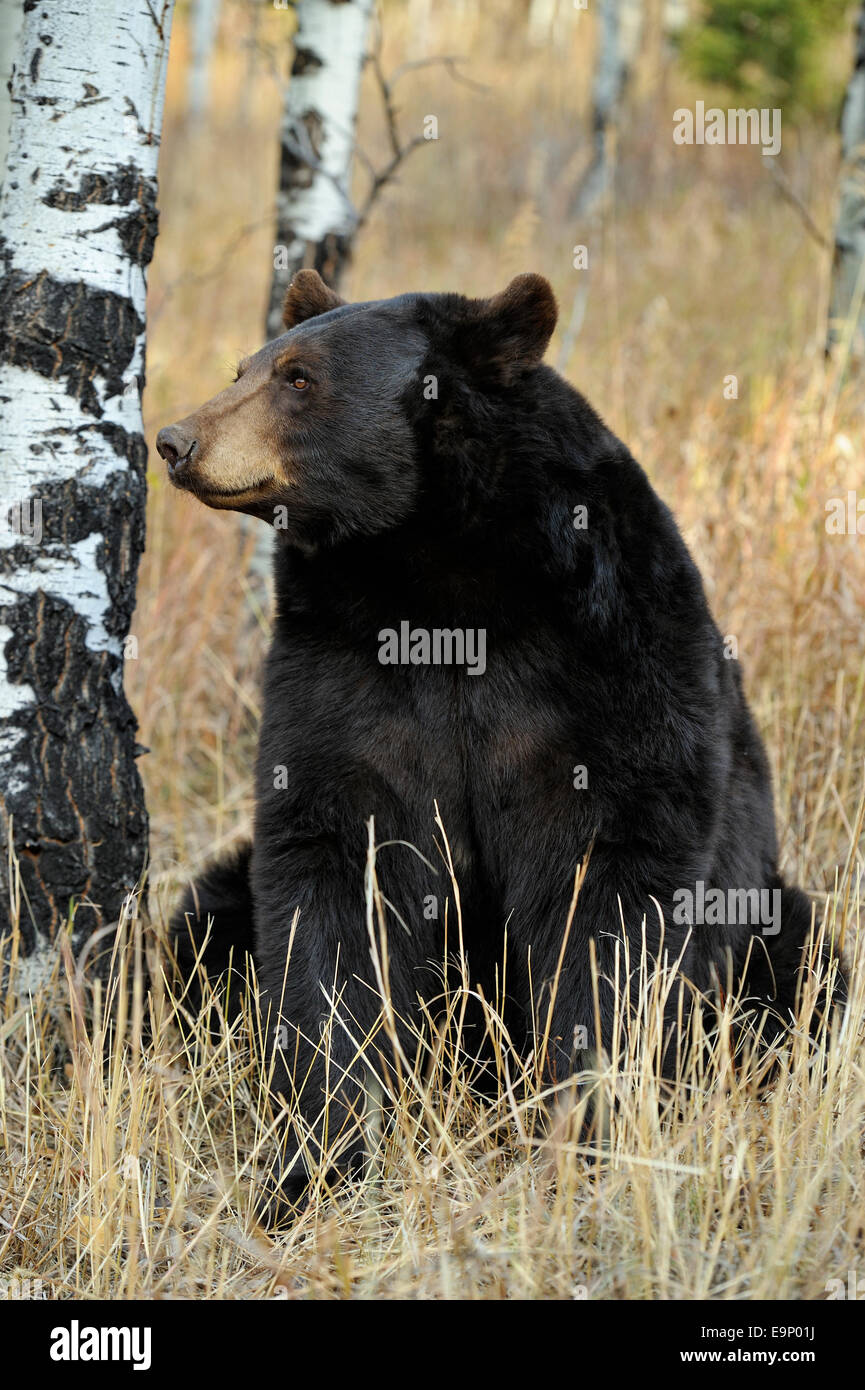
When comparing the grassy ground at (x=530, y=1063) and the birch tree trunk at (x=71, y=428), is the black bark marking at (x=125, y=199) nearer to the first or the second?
the birch tree trunk at (x=71, y=428)

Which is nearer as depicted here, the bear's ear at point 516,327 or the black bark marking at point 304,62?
the bear's ear at point 516,327

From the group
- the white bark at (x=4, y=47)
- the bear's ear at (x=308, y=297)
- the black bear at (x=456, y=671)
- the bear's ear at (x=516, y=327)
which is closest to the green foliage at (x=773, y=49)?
the white bark at (x=4, y=47)

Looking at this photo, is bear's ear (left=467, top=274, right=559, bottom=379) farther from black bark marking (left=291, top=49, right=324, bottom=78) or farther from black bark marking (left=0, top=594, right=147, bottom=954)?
black bark marking (left=291, top=49, right=324, bottom=78)

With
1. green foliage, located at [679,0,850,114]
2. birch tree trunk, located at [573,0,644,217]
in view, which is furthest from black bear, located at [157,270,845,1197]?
green foliage, located at [679,0,850,114]

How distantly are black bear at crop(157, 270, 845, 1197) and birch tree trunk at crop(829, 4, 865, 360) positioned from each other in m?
3.17

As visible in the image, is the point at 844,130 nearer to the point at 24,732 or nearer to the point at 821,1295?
the point at 24,732

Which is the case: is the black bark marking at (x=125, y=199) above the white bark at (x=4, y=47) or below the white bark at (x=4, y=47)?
below

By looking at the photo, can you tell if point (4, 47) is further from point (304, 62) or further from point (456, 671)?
point (456, 671)

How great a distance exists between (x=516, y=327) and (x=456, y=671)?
0.66 m

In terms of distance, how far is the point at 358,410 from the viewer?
2406 mm

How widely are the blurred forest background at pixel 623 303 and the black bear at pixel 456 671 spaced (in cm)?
92

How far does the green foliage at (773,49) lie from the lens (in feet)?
34.9

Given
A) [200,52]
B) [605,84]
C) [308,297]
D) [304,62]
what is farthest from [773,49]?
[308,297]
